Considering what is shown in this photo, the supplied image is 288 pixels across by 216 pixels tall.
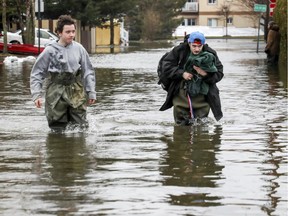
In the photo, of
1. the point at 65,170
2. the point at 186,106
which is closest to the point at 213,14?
the point at 186,106

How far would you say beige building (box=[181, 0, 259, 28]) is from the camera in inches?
4660

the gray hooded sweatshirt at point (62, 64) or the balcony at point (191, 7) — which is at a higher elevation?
the gray hooded sweatshirt at point (62, 64)

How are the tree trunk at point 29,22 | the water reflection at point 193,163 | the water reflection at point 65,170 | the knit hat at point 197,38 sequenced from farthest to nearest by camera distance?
1. the tree trunk at point 29,22
2. the knit hat at point 197,38
3. the water reflection at point 193,163
4. the water reflection at point 65,170

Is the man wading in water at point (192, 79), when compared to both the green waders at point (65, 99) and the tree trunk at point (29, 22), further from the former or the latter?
the tree trunk at point (29, 22)

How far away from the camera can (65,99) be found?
11.7 m

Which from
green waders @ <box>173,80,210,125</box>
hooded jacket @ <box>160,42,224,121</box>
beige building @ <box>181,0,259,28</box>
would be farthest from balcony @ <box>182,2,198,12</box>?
hooded jacket @ <box>160,42,224,121</box>

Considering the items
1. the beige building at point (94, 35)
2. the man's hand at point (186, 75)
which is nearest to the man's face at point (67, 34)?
the man's hand at point (186, 75)

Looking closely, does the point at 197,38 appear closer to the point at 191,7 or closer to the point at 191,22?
the point at 191,7

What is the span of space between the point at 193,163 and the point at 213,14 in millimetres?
113772

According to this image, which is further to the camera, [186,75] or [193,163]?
[186,75]

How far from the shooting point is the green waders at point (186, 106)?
41.2ft

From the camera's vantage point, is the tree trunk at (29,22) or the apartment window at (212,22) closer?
the tree trunk at (29,22)

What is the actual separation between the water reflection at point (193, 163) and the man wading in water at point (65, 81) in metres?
1.19

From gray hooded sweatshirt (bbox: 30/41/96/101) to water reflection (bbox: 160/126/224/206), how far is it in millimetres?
1241
